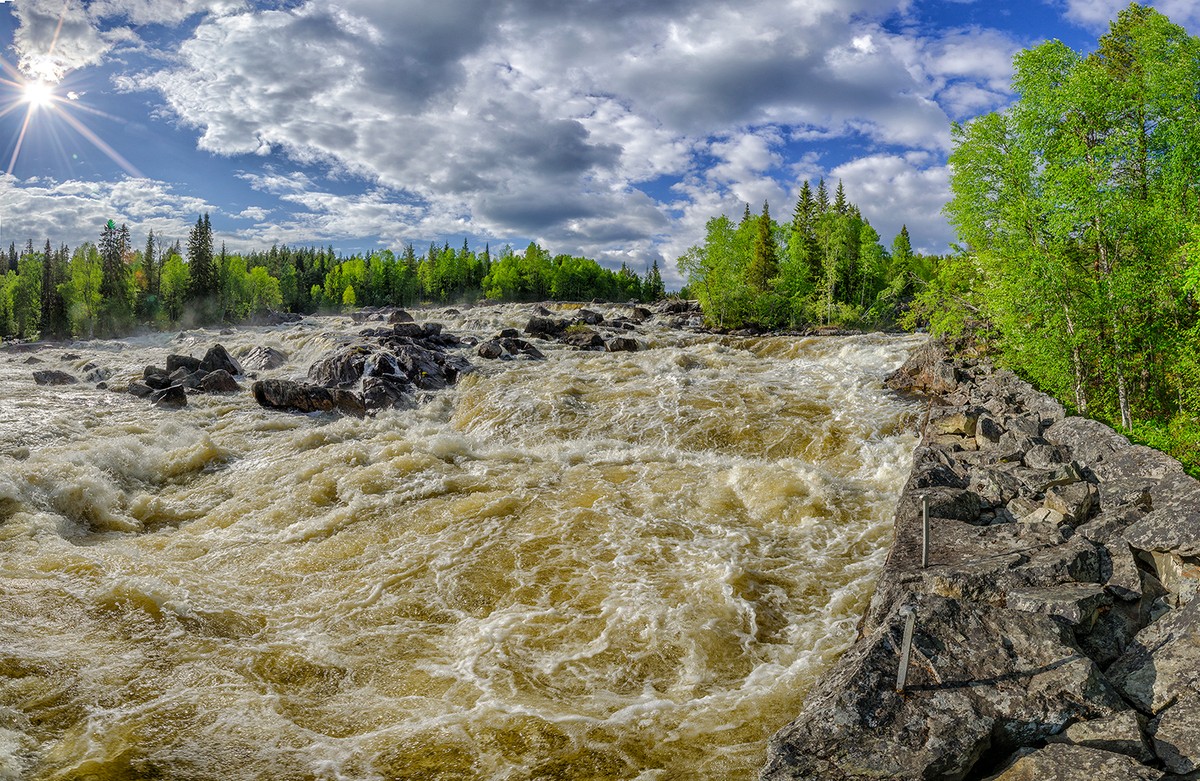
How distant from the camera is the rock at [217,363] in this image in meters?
31.0

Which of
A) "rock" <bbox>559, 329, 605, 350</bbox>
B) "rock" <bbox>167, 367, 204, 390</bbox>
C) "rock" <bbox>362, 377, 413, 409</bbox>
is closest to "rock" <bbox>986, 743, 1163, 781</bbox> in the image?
"rock" <bbox>362, 377, 413, 409</bbox>

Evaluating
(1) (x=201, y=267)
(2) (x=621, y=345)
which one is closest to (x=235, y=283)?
(1) (x=201, y=267)

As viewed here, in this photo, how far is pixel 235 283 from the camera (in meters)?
97.4

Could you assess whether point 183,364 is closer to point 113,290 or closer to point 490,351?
point 490,351

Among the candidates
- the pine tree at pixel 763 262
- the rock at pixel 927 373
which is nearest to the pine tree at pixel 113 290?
the pine tree at pixel 763 262

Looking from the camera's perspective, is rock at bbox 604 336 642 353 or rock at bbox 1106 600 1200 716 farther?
rock at bbox 604 336 642 353

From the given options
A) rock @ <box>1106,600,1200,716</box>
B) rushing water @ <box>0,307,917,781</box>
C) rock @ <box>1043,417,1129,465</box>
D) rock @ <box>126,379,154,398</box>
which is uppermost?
rock @ <box>1043,417,1129,465</box>

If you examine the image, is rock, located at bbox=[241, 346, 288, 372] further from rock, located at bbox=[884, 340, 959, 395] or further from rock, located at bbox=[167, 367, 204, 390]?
rock, located at bbox=[884, 340, 959, 395]

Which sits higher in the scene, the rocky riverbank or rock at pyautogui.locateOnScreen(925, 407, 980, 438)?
rock at pyautogui.locateOnScreen(925, 407, 980, 438)

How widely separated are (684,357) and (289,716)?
→ 24593 millimetres

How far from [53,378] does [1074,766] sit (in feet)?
140

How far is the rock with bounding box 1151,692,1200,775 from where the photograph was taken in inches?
176

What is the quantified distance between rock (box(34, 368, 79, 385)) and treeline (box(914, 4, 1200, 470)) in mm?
42874

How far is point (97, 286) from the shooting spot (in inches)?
3371
